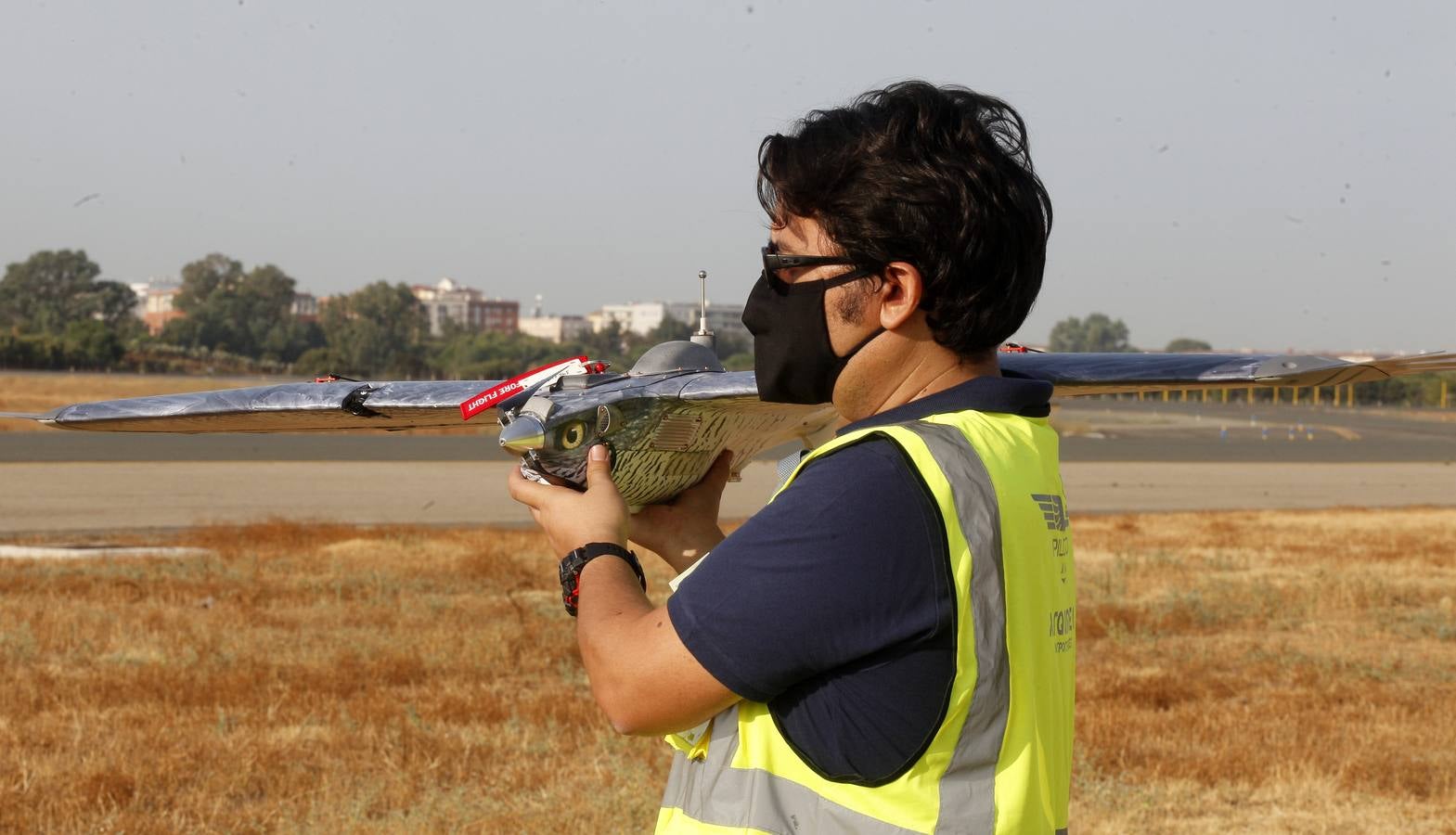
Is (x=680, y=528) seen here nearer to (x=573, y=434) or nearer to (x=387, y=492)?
(x=573, y=434)

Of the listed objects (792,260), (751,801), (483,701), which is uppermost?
(792,260)

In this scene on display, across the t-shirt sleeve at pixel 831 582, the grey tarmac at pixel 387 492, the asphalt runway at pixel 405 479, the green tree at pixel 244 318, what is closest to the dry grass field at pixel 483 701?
the t-shirt sleeve at pixel 831 582

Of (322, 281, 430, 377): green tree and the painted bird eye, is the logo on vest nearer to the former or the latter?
the painted bird eye

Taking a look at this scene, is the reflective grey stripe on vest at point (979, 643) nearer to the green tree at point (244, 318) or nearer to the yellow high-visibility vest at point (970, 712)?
the yellow high-visibility vest at point (970, 712)

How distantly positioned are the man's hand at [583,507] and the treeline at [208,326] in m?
39.2

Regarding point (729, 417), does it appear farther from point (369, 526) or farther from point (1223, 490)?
point (1223, 490)

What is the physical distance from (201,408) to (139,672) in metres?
6.14

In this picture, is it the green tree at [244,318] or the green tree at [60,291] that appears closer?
the green tree at [244,318]

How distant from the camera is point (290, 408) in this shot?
2811 mm

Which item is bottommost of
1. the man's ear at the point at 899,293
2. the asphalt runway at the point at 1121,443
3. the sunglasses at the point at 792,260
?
the asphalt runway at the point at 1121,443

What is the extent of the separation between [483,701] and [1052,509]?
6265 millimetres

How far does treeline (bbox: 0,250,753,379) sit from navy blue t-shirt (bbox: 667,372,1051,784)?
39.7 metres

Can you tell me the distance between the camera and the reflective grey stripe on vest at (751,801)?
5.80ft

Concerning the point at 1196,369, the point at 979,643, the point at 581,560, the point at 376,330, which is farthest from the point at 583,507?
the point at 376,330
